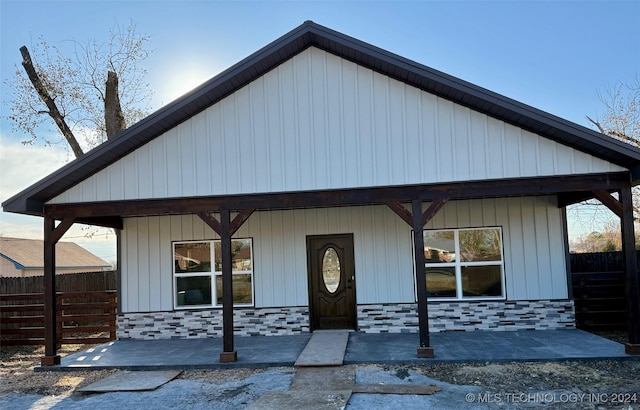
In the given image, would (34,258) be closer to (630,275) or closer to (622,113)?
(622,113)

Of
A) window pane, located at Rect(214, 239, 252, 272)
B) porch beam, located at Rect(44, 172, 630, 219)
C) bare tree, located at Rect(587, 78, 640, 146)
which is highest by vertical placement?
bare tree, located at Rect(587, 78, 640, 146)

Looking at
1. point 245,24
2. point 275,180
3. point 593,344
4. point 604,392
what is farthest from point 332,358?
point 245,24

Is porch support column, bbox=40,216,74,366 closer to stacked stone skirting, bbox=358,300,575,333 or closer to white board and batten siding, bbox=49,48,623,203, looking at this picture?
white board and batten siding, bbox=49,48,623,203

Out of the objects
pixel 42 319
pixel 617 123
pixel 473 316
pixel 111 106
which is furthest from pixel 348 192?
pixel 617 123

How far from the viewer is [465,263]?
9602 mm

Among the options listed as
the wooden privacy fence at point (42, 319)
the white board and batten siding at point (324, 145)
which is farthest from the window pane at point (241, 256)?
the wooden privacy fence at point (42, 319)

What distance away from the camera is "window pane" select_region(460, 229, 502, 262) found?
31.4ft

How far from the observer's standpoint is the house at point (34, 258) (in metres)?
27.8

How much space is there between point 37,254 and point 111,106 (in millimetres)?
18981

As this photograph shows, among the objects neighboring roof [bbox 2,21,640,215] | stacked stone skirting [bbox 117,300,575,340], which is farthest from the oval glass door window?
neighboring roof [bbox 2,21,640,215]

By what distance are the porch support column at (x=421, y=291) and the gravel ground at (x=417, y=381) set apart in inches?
16.3

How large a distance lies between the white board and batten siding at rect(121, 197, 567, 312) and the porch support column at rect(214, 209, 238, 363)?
211cm

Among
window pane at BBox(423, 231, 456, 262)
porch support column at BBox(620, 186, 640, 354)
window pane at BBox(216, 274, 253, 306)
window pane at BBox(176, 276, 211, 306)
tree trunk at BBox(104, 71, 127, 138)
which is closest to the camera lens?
porch support column at BBox(620, 186, 640, 354)

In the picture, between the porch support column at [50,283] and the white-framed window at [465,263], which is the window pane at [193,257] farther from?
the white-framed window at [465,263]
